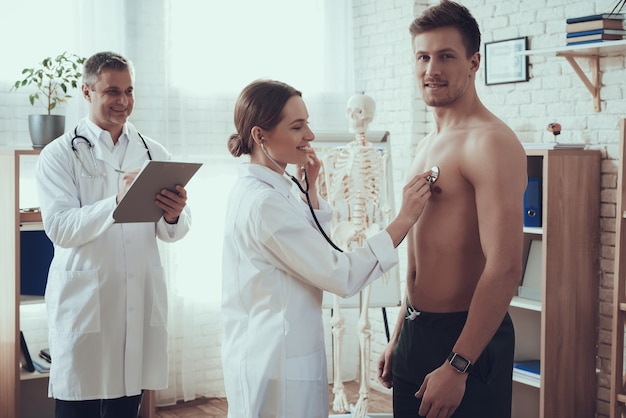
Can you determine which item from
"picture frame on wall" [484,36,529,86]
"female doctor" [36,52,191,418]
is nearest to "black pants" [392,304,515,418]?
"female doctor" [36,52,191,418]

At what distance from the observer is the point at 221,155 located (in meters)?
4.62

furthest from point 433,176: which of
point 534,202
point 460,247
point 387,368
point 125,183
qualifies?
point 534,202

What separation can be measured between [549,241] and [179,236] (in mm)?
1712

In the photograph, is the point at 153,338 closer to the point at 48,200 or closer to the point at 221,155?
the point at 48,200

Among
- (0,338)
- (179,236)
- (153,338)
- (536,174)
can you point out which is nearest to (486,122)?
(179,236)

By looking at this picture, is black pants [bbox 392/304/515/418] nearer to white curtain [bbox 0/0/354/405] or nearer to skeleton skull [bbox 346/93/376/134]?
skeleton skull [bbox 346/93/376/134]

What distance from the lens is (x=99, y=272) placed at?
2.80 metres

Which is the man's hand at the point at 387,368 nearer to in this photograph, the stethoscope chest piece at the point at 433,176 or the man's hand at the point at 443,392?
the man's hand at the point at 443,392

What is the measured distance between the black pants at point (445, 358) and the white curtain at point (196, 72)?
2.49 m

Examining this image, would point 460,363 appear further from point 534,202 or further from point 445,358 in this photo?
point 534,202

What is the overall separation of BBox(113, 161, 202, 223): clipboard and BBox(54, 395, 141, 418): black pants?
2.45 ft

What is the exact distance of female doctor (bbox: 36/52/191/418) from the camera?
277cm

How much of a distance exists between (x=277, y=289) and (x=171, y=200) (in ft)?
2.54

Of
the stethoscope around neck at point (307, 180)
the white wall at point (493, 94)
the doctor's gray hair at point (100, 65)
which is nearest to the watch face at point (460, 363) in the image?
the stethoscope around neck at point (307, 180)
